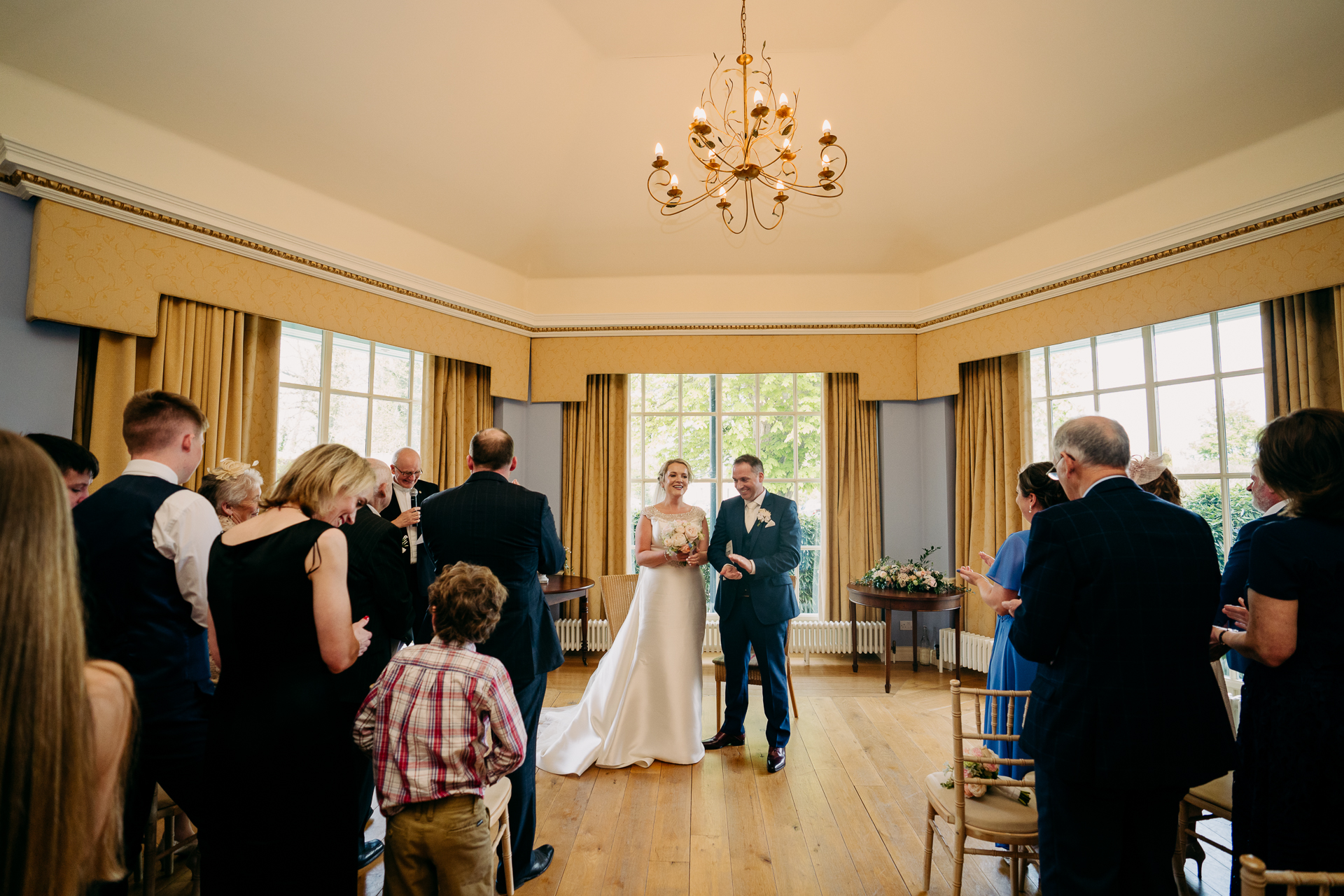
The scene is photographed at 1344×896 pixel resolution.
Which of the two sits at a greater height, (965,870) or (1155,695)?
A: (1155,695)

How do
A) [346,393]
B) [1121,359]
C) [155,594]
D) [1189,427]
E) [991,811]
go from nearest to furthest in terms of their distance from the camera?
1. [155,594]
2. [991,811]
3. [1189,427]
4. [1121,359]
5. [346,393]

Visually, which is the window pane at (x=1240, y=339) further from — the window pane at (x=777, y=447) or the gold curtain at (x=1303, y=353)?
the window pane at (x=777, y=447)

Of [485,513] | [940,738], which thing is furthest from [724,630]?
[485,513]

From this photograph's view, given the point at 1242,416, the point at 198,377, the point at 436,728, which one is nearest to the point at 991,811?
the point at 436,728

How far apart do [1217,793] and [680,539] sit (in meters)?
2.67

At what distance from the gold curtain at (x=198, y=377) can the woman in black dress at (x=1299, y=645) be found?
4.90 meters

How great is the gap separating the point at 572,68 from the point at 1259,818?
5.64 meters

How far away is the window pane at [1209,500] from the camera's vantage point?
180 inches

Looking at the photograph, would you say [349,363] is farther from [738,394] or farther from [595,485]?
[738,394]

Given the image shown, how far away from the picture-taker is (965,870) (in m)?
2.94

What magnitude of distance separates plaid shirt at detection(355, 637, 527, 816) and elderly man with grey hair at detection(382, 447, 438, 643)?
84 centimetres

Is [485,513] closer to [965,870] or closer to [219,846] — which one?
[219,846]

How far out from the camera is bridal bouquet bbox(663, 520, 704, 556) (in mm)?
4039

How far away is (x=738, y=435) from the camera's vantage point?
6938mm
